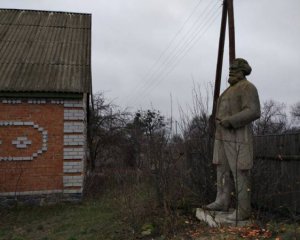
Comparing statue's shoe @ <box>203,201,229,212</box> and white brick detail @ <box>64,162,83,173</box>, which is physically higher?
white brick detail @ <box>64,162,83,173</box>

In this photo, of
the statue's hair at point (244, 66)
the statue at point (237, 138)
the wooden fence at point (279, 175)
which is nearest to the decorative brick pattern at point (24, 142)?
the wooden fence at point (279, 175)

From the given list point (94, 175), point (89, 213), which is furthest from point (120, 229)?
point (94, 175)

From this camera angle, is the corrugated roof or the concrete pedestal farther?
the corrugated roof

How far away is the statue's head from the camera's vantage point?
19.2ft

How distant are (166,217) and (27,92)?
6970 millimetres

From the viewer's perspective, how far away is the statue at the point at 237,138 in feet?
18.0

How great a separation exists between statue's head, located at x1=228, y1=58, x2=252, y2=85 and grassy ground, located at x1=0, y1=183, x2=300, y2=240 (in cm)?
210

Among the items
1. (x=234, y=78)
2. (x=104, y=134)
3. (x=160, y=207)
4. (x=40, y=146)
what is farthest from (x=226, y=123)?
(x=104, y=134)

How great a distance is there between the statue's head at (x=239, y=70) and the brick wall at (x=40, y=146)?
23.2 feet

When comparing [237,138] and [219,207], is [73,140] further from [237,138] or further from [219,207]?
[237,138]

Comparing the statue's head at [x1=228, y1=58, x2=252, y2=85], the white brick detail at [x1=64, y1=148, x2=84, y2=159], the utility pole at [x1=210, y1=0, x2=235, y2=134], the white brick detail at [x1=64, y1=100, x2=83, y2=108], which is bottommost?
the white brick detail at [x1=64, y1=148, x2=84, y2=159]

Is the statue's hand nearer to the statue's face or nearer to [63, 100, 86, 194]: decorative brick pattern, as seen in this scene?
the statue's face

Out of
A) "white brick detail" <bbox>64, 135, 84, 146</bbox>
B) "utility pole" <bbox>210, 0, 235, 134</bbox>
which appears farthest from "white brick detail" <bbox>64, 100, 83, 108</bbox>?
"utility pole" <bbox>210, 0, 235, 134</bbox>

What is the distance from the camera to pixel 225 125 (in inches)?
223
